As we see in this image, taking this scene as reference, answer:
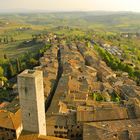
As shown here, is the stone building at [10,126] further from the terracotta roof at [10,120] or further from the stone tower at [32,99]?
the stone tower at [32,99]

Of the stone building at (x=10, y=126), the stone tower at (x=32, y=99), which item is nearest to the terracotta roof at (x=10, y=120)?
the stone building at (x=10, y=126)

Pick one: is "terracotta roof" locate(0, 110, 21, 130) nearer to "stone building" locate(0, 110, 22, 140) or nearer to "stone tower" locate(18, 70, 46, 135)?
"stone building" locate(0, 110, 22, 140)

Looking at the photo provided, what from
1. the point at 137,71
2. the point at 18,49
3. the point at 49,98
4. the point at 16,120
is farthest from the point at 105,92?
the point at 18,49

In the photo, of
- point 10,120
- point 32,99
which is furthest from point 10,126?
point 32,99

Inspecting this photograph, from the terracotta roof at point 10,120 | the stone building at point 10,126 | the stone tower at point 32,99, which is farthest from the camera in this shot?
the terracotta roof at point 10,120

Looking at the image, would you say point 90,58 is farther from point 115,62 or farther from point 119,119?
point 119,119
